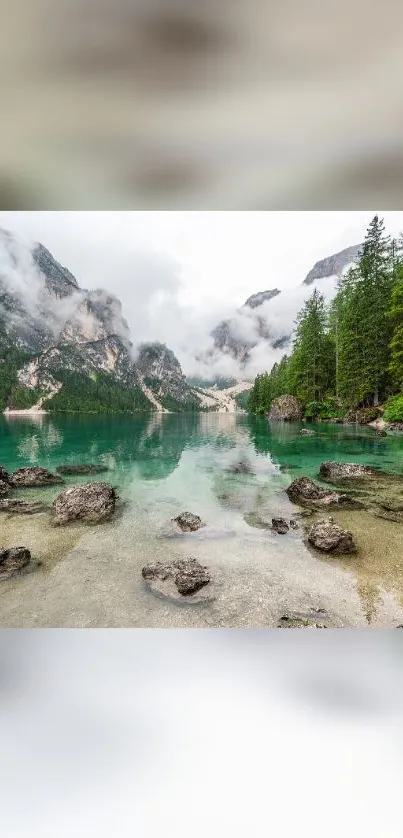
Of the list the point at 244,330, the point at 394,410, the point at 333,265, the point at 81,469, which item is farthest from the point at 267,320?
the point at 81,469

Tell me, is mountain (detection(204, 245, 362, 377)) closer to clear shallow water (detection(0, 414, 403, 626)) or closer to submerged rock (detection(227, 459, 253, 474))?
clear shallow water (detection(0, 414, 403, 626))

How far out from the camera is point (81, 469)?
119 inches

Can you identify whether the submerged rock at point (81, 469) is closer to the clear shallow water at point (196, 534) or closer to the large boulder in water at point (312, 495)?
the clear shallow water at point (196, 534)

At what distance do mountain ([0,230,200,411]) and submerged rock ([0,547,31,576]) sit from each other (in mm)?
1184

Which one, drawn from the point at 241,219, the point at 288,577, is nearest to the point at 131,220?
the point at 241,219

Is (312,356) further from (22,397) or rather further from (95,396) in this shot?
(22,397)

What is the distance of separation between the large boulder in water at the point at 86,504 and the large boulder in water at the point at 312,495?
1341 millimetres

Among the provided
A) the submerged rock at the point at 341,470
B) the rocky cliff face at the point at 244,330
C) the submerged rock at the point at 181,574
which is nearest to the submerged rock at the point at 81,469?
the submerged rock at the point at 181,574

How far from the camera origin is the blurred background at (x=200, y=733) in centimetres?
100

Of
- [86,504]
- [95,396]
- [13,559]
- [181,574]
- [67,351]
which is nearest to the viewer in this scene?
[181,574]

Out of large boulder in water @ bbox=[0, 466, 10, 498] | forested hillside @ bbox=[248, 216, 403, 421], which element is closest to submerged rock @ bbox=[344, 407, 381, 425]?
forested hillside @ bbox=[248, 216, 403, 421]
